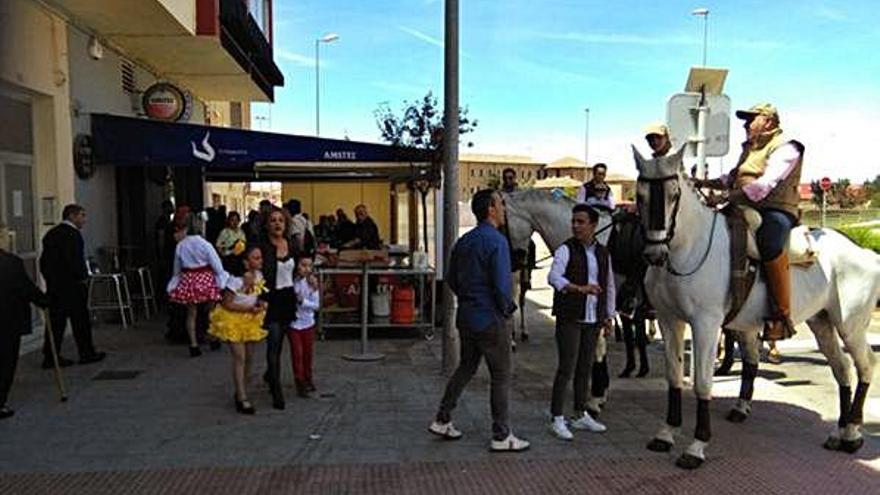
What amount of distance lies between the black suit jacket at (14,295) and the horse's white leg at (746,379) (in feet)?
20.1

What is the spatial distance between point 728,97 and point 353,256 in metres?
5.13

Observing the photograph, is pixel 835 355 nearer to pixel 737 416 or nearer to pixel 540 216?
pixel 737 416

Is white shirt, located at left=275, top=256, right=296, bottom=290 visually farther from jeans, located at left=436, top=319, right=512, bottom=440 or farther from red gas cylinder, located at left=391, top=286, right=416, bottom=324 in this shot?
red gas cylinder, located at left=391, top=286, right=416, bottom=324

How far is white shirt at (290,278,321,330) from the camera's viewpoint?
6969 mm

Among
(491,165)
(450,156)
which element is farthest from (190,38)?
(491,165)

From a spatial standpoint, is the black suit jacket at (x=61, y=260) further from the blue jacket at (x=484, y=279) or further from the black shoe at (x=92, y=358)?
the blue jacket at (x=484, y=279)

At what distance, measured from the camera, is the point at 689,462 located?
209 inches

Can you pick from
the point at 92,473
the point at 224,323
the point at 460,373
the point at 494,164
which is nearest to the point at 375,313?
the point at 224,323

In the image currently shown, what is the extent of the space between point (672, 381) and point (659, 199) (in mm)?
1501

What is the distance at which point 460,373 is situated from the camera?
18.9 ft

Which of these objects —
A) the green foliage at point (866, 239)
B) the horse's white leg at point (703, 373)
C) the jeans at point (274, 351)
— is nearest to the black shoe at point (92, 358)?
the jeans at point (274, 351)

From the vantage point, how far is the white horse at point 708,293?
5.15 meters

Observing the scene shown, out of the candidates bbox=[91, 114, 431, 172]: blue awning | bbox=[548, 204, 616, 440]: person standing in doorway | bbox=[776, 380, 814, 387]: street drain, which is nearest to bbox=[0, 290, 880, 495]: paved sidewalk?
bbox=[776, 380, 814, 387]: street drain

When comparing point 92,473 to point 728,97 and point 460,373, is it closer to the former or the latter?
point 460,373
